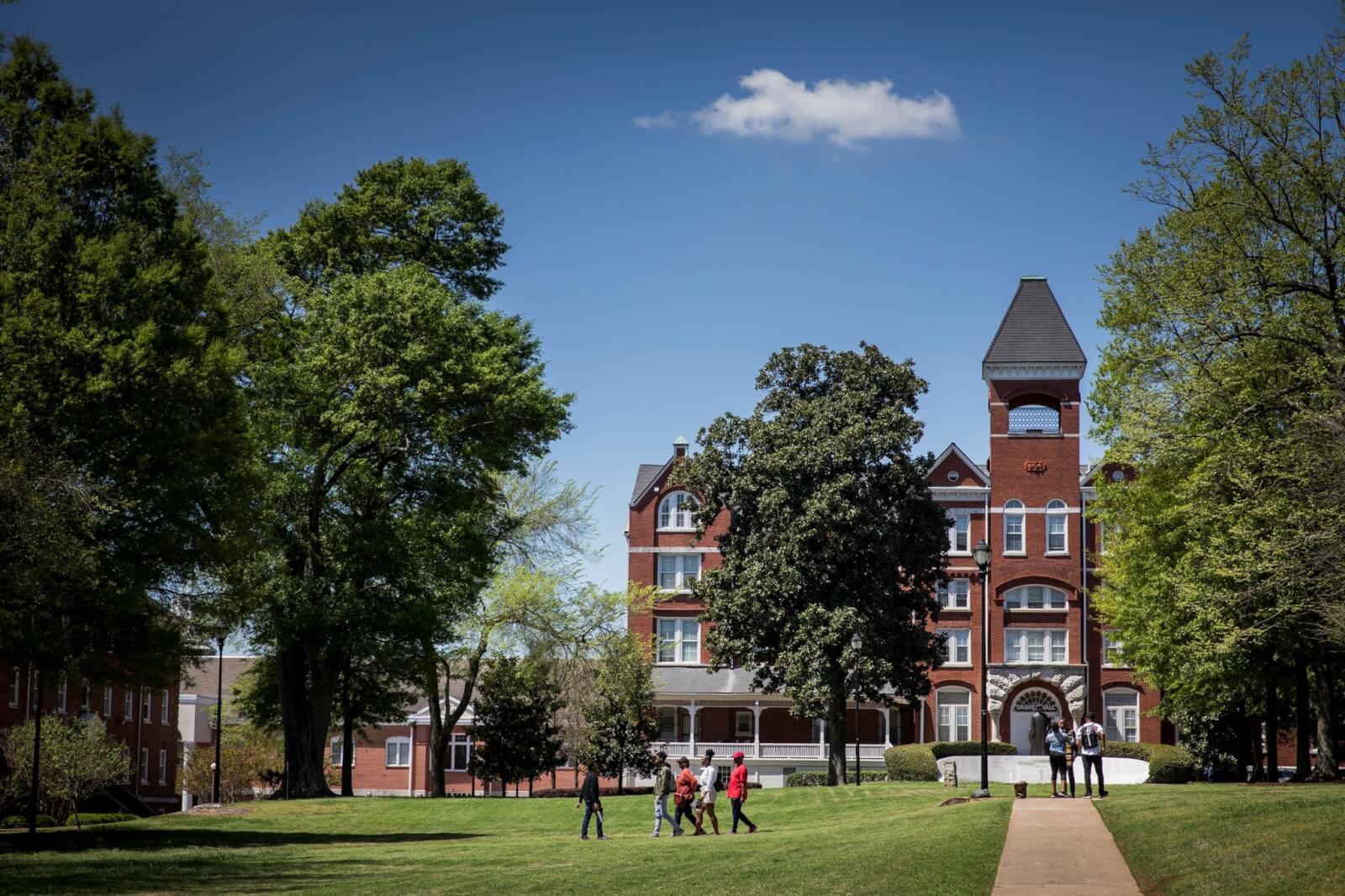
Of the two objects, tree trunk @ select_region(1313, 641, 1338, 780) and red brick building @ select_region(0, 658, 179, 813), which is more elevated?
tree trunk @ select_region(1313, 641, 1338, 780)

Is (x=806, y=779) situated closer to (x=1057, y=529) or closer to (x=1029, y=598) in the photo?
(x=1029, y=598)

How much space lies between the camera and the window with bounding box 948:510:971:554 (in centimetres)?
6494

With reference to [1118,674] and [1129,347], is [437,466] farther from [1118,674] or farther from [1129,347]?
[1118,674]

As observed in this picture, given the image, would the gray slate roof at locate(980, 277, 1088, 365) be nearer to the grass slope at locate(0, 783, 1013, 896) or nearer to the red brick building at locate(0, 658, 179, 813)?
the grass slope at locate(0, 783, 1013, 896)

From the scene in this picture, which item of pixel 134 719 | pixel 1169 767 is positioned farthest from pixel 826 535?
pixel 134 719

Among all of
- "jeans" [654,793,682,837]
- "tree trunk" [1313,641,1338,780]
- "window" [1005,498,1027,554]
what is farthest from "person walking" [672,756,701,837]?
"window" [1005,498,1027,554]

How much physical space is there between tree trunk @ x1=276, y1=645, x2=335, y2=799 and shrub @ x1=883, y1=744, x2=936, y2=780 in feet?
61.9

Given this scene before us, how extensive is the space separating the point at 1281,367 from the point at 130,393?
80.8 ft

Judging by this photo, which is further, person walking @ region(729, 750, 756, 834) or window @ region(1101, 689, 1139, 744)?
window @ region(1101, 689, 1139, 744)

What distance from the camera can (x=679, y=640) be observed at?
222 feet

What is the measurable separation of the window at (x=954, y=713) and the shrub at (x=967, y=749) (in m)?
1.76

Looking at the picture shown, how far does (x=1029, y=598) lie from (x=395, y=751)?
124ft

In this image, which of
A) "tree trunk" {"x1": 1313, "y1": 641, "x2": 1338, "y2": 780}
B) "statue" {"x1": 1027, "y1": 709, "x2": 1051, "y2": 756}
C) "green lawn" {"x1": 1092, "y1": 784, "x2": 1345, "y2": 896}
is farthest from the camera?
"statue" {"x1": 1027, "y1": 709, "x2": 1051, "y2": 756}

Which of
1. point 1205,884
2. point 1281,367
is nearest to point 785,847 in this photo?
point 1205,884
